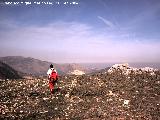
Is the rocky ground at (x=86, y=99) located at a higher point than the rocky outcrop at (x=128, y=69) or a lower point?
lower

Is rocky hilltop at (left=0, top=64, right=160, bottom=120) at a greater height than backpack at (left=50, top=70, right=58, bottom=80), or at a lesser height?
Result: lesser

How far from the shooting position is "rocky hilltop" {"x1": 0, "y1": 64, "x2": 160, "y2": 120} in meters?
15.8

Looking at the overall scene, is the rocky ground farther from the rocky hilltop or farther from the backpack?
the backpack

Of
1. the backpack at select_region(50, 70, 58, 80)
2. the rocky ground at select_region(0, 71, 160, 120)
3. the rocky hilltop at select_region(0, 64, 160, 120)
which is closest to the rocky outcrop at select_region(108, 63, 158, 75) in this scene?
the rocky hilltop at select_region(0, 64, 160, 120)

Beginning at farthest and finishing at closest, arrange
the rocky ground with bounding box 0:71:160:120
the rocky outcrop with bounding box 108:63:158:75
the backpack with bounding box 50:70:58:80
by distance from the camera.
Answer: the rocky outcrop with bounding box 108:63:158:75
the backpack with bounding box 50:70:58:80
the rocky ground with bounding box 0:71:160:120

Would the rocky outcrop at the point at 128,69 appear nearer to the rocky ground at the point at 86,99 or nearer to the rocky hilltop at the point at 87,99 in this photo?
the rocky hilltop at the point at 87,99

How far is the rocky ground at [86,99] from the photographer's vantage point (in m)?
15.8

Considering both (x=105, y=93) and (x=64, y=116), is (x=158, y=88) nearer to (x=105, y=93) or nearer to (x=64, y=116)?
(x=105, y=93)

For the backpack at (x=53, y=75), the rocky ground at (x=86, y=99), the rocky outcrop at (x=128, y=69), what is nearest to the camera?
the rocky ground at (x=86, y=99)

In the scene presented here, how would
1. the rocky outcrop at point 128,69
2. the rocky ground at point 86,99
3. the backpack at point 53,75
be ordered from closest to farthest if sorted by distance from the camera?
1. the rocky ground at point 86,99
2. the backpack at point 53,75
3. the rocky outcrop at point 128,69

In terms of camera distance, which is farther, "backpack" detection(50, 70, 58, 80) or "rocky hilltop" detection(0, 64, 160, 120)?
"backpack" detection(50, 70, 58, 80)

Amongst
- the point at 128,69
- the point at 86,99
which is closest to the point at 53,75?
the point at 86,99

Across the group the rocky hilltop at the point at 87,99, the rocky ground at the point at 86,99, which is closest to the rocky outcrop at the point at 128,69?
the rocky hilltop at the point at 87,99

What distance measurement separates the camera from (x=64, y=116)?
15.6 meters
